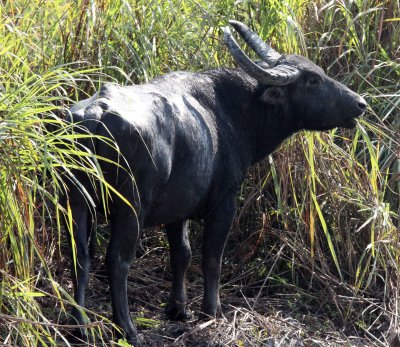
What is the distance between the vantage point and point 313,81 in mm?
6977

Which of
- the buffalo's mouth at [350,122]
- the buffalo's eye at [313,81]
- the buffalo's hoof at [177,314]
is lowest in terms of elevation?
the buffalo's hoof at [177,314]

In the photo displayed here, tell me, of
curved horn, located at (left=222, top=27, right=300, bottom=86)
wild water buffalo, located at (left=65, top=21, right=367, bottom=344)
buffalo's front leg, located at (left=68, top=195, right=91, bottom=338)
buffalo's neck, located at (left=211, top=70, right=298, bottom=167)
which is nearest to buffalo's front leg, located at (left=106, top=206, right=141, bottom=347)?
wild water buffalo, located at (left=65, top=21, right=367, bottom=344)

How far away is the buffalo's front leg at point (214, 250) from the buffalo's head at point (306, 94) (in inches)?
30.8

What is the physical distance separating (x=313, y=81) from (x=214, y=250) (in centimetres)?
130

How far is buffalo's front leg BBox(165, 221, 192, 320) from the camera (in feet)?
21.9

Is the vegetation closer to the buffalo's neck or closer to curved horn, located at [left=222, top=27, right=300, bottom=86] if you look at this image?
the buffalo's neck

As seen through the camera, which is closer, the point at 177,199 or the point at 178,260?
the point at 177,199

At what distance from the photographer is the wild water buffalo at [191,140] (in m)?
5.65

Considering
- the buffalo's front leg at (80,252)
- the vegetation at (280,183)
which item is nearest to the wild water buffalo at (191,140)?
the buffalo's front leg at (80,252)

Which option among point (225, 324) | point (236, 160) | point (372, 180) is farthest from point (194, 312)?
point (372, 180)

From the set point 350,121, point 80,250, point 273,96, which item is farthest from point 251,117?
point 80,250

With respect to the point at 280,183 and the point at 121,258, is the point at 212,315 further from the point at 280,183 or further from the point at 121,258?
the point at 280,183

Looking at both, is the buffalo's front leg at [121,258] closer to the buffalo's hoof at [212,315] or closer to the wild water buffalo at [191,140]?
the wild water buffalo at [191,140]

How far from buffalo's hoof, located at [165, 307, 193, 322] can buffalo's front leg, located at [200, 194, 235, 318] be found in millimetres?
126
